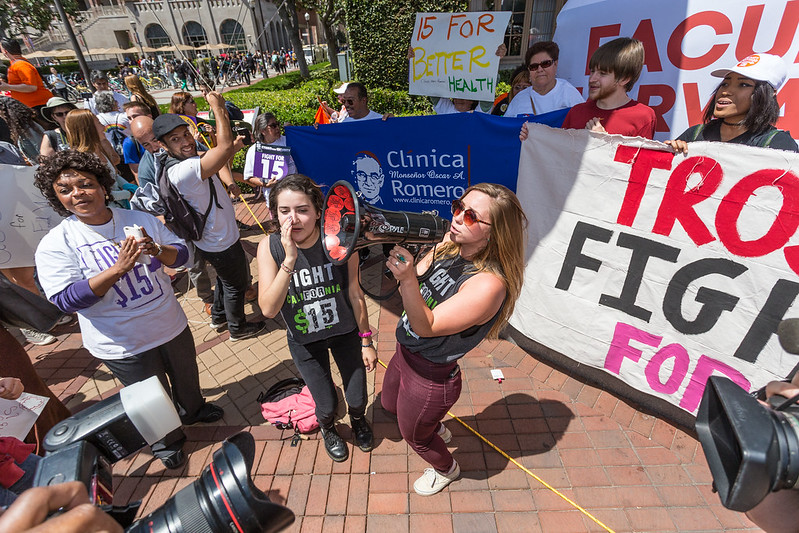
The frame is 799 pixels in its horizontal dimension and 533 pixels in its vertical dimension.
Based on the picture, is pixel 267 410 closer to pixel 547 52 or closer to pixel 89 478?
pixel 89 478

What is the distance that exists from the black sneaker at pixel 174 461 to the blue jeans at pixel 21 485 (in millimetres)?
1004

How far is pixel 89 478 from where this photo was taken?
1.24 meters

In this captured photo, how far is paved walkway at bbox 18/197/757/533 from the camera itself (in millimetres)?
2346

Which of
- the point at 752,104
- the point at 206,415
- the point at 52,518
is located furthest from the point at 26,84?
the point at 752,104

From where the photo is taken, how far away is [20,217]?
3.35 metres

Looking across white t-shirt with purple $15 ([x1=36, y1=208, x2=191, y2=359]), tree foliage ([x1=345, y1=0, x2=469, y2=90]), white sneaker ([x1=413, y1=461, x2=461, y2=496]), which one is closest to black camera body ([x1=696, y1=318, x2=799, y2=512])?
white sneaker ([x1=413, y1=461, x2=461, y2=496])

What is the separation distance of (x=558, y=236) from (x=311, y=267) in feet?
6.48

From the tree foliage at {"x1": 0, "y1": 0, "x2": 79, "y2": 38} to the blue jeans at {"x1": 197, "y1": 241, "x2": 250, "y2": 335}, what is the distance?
4952 centimetres

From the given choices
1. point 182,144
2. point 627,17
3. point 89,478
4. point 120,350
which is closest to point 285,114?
point 182,144

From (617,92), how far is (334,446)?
3.44m

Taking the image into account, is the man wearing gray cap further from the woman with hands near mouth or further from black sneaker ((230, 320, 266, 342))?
the woman with hands near mouth

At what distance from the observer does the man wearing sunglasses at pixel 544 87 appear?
12.2 feet

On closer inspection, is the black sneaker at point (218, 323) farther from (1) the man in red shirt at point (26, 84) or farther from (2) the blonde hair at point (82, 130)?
(1) the man in red shirt at point (26, 84)

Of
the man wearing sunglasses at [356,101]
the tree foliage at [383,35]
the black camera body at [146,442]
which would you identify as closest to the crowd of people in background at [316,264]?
the black camera body at [146,442]
